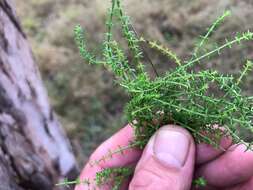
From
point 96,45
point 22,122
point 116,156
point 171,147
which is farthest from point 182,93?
point 96,45

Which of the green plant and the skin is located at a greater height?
the green plant

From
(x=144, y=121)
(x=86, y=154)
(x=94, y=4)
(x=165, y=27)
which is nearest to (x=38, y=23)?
(x=94, y=4)

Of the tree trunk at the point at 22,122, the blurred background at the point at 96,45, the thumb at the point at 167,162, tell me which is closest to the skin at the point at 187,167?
the thumb at the point at 167,162

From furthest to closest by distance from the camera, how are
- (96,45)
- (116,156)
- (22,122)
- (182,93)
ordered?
1. (96,45)
2. (22,122)
3. (116,156)
4. (182,93)

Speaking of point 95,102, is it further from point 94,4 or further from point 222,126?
point 222,126

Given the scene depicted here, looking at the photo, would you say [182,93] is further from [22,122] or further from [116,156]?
[22,122]

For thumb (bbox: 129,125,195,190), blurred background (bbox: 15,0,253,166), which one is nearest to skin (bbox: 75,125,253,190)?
thumb (bbox: 129,125,195,190)

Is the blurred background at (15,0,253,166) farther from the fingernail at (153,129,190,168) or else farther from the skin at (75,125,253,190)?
the fingernail at (153,129,190,168)
